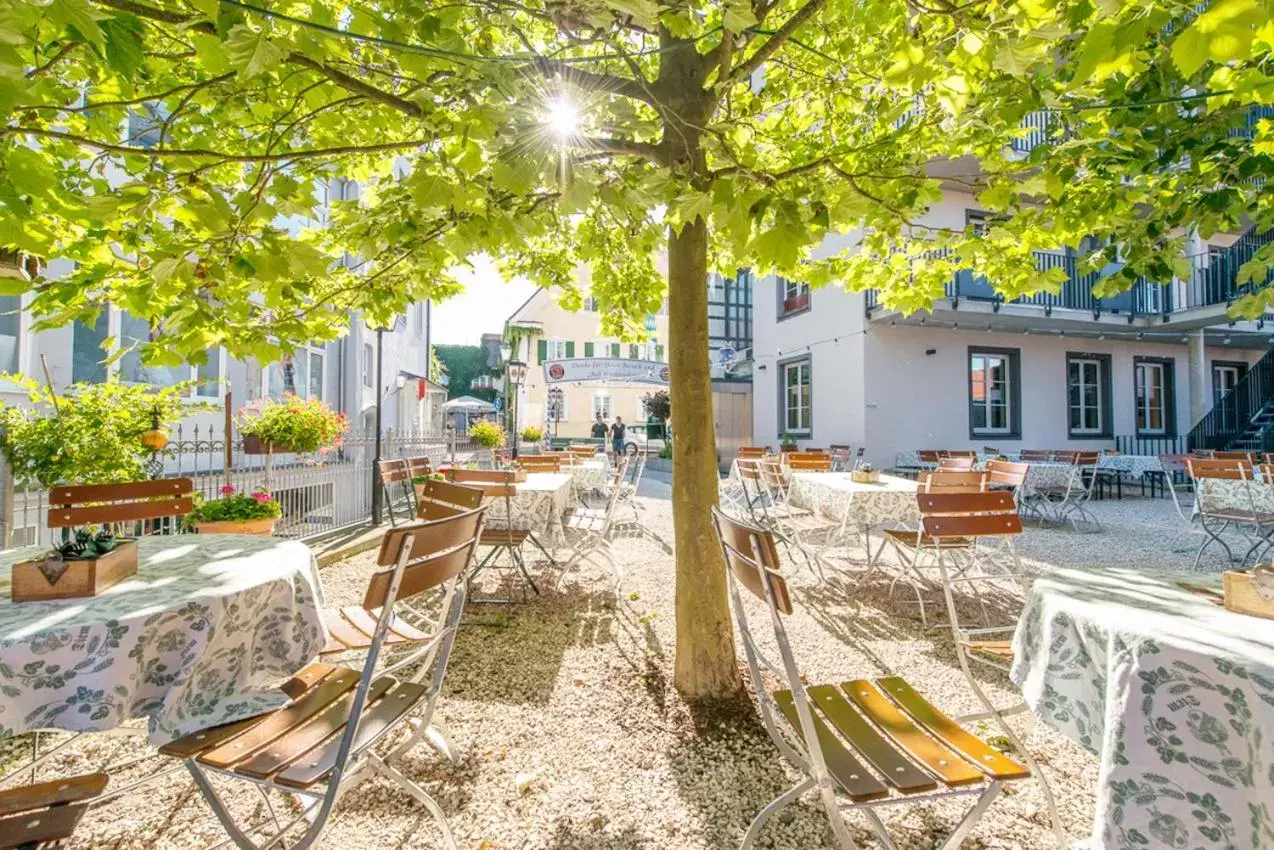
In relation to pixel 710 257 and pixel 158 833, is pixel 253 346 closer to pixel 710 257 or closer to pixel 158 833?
pixel 158 833

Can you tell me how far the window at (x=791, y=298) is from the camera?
13531 millimetres

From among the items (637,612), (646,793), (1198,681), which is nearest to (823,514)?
(637,612)

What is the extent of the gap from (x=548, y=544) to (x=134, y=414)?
3.17 metres

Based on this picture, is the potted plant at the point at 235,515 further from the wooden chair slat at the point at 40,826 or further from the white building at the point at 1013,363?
the white building at the point at 1013,363

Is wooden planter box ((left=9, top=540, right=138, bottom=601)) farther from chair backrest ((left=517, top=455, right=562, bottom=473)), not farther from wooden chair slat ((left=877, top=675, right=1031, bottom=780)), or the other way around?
chair backrest ((left=517, top=455, right=562, bottom=473))

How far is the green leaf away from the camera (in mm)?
1565

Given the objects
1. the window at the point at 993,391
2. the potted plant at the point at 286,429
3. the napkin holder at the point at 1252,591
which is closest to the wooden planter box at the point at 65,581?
the napkin holder at the point at 1252,591

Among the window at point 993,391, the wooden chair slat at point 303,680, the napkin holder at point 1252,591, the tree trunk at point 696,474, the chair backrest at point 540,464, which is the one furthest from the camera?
the window at point 993,391

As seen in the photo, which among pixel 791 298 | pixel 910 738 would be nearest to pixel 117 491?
pixel 910 738

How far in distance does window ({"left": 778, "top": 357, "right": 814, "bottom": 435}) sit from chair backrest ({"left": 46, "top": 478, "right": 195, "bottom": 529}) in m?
12.3

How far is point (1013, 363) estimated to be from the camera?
1231 cm

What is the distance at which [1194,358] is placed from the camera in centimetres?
1277

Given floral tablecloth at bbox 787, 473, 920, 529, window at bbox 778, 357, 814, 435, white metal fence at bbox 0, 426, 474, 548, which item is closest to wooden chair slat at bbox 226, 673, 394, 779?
white metal fence at bbox 0, 426, 474, 548

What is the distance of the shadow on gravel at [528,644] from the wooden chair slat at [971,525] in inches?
81.0
